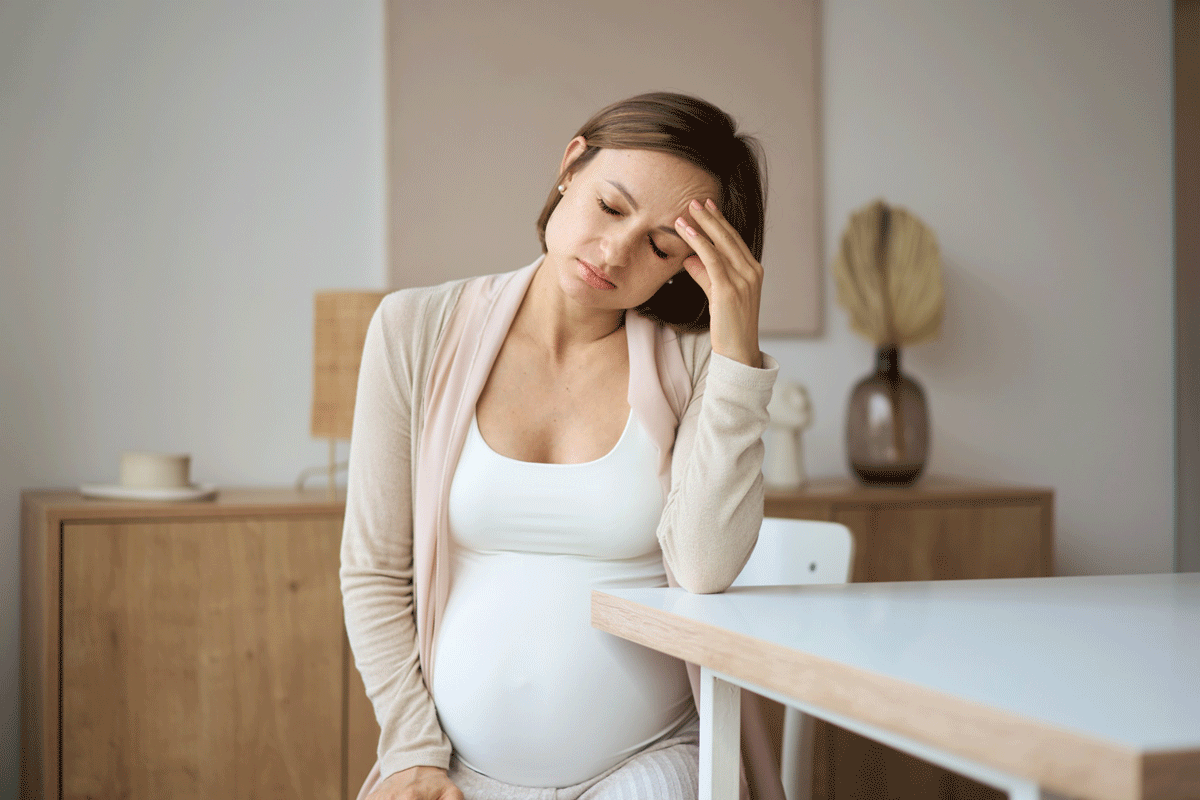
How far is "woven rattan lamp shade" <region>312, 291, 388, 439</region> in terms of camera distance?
2.13 m

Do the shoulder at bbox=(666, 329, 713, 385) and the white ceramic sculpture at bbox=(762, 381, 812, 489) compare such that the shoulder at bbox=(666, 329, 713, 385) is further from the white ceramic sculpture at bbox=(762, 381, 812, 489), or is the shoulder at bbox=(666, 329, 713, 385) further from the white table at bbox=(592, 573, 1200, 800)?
the white ceramic sculpture at bbox=(762, 381, 812, 489)

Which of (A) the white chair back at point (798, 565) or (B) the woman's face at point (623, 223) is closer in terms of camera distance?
(B) the woman's face at point (623, 223)

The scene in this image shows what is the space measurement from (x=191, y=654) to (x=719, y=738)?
4.51 ft

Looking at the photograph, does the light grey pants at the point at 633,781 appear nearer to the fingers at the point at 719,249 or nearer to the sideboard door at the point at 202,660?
the fingers at the point at 719,249

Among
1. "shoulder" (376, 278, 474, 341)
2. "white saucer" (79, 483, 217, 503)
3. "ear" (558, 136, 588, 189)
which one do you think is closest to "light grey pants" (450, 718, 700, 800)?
"shoulder" (376, 278, 474, 341)

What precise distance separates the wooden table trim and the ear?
25.8 inches

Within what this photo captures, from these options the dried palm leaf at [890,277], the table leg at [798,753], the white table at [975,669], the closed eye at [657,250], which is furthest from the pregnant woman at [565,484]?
the dried palm leaf at [890,277]

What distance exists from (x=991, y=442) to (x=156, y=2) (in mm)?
2612

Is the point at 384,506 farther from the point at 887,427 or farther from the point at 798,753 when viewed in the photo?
the point at 887,427

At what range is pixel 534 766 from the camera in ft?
3.85

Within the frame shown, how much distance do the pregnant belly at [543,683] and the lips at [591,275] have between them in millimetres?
353

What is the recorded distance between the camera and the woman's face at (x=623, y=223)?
1.19 metres

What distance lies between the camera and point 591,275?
1218mm

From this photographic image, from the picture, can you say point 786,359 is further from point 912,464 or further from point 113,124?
point 113,124
